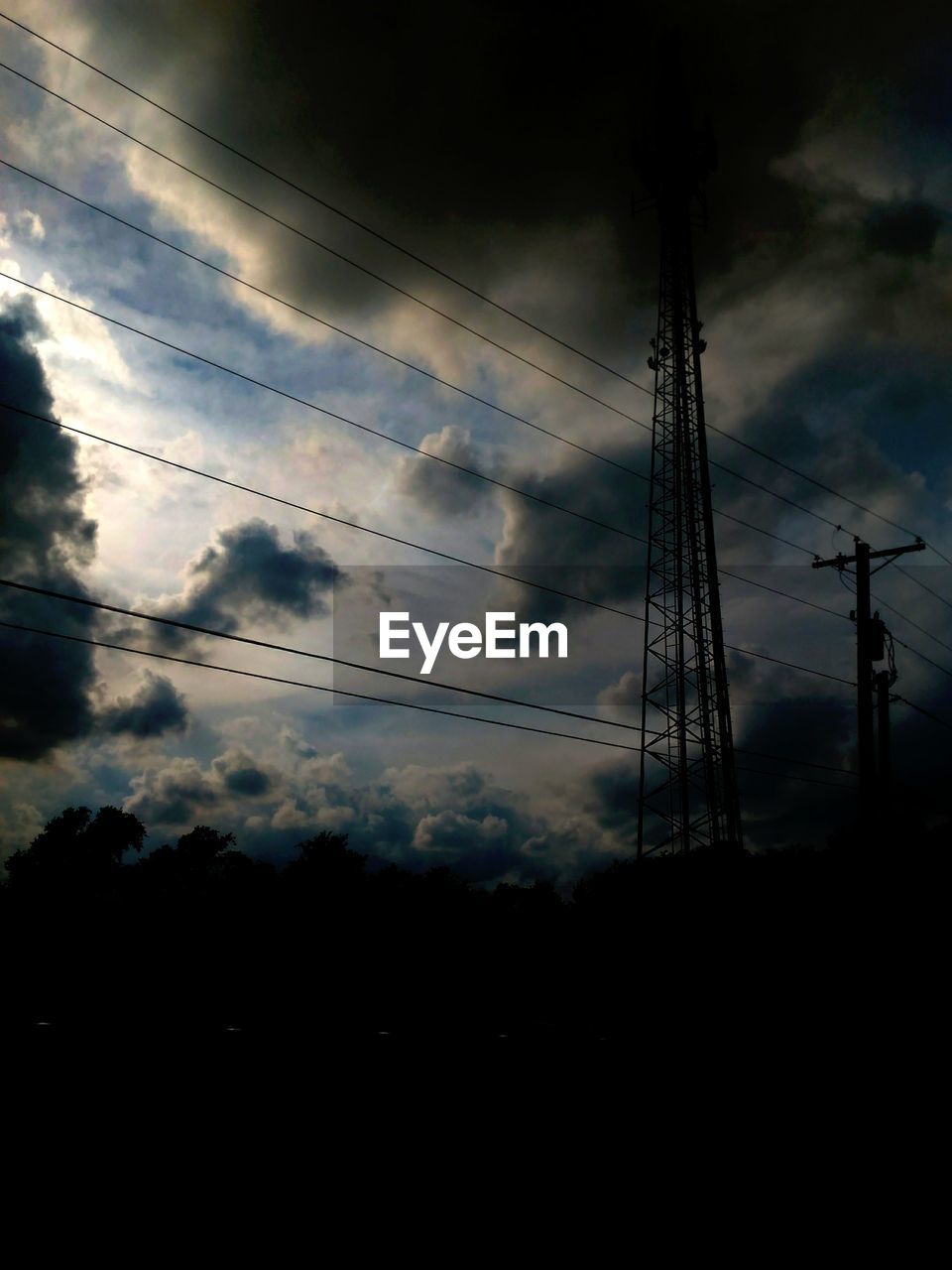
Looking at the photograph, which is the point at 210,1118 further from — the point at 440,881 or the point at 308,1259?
the point at 440,881

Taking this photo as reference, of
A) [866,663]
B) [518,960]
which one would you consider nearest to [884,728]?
[866,663]

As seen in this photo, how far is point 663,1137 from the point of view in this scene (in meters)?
12.0

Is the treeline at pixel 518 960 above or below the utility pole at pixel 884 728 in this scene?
below

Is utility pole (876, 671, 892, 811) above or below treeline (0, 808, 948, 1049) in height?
above

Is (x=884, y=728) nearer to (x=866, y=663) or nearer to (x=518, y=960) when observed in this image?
(x=866, y=663)

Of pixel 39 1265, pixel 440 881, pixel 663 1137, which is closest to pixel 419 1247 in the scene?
pixel 39 1265

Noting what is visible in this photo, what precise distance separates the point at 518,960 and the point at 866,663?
2260cm

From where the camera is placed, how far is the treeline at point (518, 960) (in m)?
24.2

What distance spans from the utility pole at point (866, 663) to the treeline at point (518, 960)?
196 cm

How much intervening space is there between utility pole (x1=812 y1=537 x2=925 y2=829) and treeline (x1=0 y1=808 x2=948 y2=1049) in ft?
6.43

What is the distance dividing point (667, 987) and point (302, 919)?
3447 centimetres

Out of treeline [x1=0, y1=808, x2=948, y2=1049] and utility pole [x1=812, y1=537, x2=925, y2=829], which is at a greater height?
utility pole [x1=812, y1=537, x2=925, y2=829]

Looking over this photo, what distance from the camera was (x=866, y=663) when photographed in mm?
27453

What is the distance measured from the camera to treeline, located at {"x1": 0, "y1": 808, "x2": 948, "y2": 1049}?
2422cm
